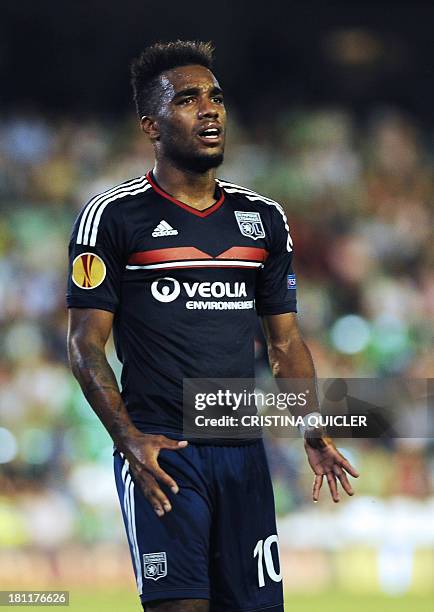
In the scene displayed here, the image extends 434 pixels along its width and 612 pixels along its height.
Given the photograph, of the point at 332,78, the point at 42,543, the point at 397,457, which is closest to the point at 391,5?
the point at 332,78

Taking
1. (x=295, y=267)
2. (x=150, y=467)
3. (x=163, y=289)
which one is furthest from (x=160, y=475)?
(x=295, y=267)

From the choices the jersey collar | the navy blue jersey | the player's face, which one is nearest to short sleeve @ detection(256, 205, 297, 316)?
the navy blue jersey

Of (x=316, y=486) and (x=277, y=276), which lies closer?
(x=316, y=486)

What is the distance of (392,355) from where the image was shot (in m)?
10.2

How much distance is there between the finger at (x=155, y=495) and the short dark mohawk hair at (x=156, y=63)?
1409 millimetres

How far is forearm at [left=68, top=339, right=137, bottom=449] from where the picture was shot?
377cm

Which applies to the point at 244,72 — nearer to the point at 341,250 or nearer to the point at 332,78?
the point at 332,78

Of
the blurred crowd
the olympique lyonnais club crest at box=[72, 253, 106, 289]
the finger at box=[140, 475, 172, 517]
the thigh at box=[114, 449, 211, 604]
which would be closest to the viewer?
the finger at box=[140, 475, 172, 517]

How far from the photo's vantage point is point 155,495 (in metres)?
3.69

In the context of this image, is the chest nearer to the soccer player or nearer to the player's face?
the soccer player

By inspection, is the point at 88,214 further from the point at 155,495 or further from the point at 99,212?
the point at 155,495

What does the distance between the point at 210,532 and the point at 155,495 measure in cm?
38

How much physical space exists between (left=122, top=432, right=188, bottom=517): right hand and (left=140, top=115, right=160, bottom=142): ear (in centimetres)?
118

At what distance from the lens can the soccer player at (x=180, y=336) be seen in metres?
3.84
